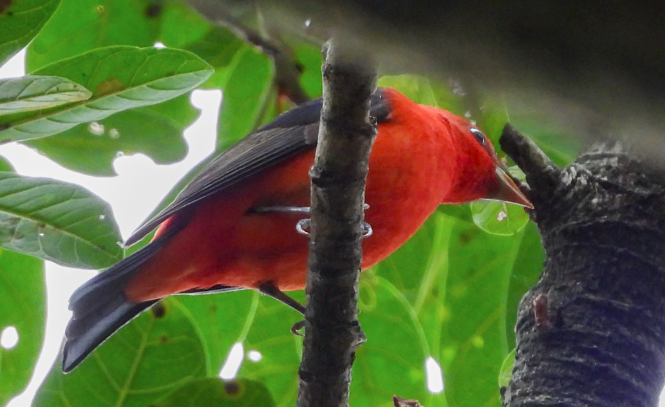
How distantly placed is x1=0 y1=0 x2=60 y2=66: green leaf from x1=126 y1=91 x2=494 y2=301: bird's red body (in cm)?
97

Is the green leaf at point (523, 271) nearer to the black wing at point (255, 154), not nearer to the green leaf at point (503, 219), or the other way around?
the green leaf at point (503, 219)

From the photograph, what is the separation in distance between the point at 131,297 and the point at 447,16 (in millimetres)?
2863

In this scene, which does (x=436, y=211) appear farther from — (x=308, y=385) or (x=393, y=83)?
(x=308, y=385)

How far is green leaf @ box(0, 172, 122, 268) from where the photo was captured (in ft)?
7.75

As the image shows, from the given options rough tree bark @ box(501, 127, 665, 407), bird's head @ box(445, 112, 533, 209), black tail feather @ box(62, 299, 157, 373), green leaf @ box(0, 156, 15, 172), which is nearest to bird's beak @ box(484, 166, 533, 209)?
bird's head @ box(445, 112, 533, 209)

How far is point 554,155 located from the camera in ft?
10.2

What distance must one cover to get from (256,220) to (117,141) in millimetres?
656

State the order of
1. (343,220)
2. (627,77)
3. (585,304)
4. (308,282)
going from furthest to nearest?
(585,304)
(308,282)
(343,220)
(627,77)

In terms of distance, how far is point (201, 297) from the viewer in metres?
3.24

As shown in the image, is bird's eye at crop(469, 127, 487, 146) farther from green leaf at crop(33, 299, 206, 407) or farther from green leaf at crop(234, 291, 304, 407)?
green leaf at crop(33, 299, 206, 407)

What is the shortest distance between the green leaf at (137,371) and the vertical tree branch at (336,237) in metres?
0.65

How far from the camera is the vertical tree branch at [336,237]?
1.51 metres

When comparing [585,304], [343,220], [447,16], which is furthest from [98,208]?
[447,16]

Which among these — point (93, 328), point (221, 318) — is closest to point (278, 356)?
point (221, 318)
